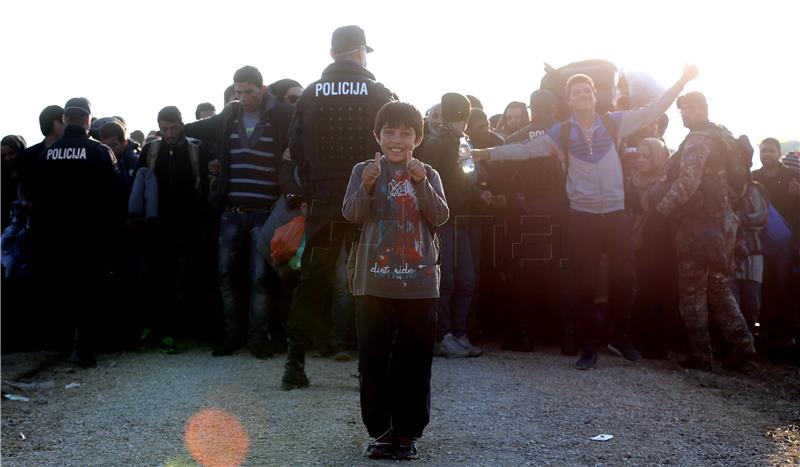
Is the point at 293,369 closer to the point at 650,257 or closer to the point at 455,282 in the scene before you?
the point at 455,282

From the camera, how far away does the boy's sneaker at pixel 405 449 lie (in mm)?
4788

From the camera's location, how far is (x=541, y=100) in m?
9.13

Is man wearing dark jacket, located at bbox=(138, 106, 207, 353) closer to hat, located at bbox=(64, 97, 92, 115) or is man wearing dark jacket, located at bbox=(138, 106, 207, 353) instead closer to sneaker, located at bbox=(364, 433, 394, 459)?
hat, located at bbox=(64, 97, 92, 115)

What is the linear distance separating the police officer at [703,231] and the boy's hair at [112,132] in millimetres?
5804

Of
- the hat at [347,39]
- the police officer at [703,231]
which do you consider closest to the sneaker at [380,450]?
the hat at [347,39]

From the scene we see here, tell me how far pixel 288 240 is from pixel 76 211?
297 cm

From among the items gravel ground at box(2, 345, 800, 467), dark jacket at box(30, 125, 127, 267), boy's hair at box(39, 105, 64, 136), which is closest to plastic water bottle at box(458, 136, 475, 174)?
gravel ground at box(2, 345, 800, 467)

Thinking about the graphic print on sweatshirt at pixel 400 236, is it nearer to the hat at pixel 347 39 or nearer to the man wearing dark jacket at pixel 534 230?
the hat at pixel 347 39

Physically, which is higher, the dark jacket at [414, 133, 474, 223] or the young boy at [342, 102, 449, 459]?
the dark jacket at [414, 133, 474, 223]

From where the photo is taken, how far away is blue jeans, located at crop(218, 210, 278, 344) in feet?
27.9

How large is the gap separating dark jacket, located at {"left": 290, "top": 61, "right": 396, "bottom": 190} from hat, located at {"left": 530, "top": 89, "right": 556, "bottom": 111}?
283cm

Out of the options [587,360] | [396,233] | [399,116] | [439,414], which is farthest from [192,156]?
[396,233]

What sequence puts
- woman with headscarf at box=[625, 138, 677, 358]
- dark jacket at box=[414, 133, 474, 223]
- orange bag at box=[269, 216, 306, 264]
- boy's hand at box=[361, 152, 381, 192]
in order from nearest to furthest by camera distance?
boy's hand at box=[361, 152, 381, 192]
orange bag at box=[269, 216, 306, 264]
dark jacket at box=[414, 133, 474, 223]
woman with headscarf at box=[625, 138, 677, 358]

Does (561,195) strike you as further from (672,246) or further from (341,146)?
(341,146)
